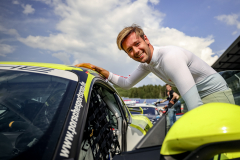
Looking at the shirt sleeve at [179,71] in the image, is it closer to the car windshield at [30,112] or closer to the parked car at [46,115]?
the parked car at [46,115]

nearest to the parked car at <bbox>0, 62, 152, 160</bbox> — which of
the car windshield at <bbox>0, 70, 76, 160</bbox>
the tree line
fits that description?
the car windshield at <bbox>0, 70, 76, 160</bbox>

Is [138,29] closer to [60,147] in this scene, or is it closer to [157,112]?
[60,147]

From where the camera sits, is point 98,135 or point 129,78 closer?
point 98,135

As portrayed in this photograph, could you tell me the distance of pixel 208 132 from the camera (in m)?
0.61

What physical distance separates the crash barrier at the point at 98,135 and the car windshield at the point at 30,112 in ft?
1.47

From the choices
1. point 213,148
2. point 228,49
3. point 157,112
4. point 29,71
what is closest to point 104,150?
point 29,71

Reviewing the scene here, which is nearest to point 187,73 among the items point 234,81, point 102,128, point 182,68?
point 182,68

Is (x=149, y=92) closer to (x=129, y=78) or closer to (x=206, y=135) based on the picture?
(x=129, y=78)

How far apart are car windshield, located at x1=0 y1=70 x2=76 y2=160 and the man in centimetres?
84

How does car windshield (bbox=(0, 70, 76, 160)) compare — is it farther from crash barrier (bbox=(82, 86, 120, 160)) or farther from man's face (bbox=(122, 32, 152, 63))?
man's face (bbox=(122, 32, 152, 63))

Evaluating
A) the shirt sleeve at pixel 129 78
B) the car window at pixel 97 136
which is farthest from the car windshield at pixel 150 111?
the car window at pixel 97 136

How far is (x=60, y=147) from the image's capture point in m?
0.85

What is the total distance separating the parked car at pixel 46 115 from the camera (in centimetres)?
87

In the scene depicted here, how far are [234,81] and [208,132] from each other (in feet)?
1.81
